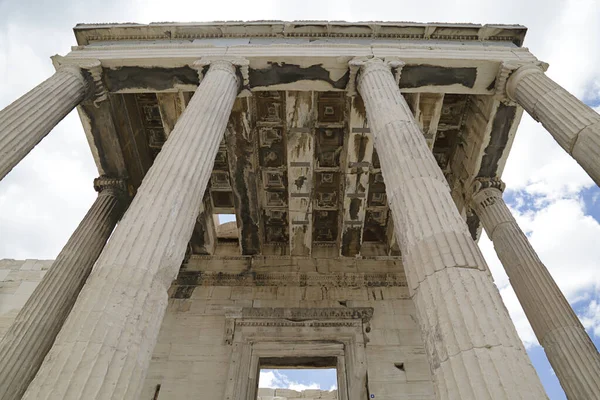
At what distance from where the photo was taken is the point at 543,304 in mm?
9508

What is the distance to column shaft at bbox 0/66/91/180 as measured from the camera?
797 cm

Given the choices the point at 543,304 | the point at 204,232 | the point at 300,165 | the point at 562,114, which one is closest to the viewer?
the point at 562,114

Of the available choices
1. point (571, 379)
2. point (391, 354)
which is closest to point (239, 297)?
point (391, 354)

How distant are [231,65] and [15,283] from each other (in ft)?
36.7

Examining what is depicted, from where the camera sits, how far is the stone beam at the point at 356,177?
12102 millimetres

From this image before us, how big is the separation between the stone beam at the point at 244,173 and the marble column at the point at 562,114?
7252 millimetres

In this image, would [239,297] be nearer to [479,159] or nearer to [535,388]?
[479,159]

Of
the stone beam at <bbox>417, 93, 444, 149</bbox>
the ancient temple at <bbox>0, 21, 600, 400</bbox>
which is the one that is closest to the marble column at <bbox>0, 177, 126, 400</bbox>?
the ancient temple at <bbox>0, 21, 600, 400</bbox>

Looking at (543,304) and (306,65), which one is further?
(306,65)

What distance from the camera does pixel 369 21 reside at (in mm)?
12117

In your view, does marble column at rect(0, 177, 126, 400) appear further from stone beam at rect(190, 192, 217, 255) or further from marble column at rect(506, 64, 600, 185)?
marble column at rect(506, 64, 600, 185)

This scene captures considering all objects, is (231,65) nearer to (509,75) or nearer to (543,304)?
(509,75)

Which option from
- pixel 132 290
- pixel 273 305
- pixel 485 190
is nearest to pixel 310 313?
Answer: pixel 273 305

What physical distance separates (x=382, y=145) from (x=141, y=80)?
7.04 meters
